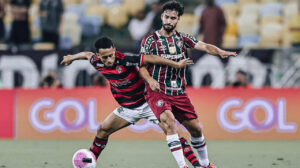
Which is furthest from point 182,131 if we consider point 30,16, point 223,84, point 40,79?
point 30,16

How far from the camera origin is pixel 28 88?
13219 millimetres

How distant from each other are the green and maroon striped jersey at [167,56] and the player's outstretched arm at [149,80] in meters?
0.25

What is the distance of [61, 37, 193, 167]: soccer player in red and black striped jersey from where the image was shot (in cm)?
747

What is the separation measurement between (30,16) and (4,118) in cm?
406

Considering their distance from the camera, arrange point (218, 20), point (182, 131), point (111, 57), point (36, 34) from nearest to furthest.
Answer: point (111, 57), point (182, 131), point (218, 20), point (36, 34)

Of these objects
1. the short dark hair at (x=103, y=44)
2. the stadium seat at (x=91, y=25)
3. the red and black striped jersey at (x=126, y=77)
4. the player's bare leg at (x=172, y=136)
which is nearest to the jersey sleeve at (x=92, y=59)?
the red and black striped jersey at (x=126, y=77)

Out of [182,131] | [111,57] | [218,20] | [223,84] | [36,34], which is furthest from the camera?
[36,34]

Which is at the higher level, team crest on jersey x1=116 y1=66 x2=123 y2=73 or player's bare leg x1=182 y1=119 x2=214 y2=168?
team crest on jersey x1=116 y1=66 x2=123 y2=73

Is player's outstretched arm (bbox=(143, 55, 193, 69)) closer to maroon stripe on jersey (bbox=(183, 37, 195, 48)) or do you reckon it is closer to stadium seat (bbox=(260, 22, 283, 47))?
maroon stripe on jersey (bbox=(183, 37, 195, 48))

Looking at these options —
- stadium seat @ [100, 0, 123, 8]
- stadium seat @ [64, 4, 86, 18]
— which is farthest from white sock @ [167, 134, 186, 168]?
stadium seat @ [64, 4, 86, 18]

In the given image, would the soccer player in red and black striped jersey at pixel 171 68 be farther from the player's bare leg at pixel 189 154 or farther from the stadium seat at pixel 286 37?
the stadium seat at pixel 286 37

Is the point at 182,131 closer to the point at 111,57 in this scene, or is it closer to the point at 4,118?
the point at 4,118

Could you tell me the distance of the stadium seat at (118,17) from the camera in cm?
1612

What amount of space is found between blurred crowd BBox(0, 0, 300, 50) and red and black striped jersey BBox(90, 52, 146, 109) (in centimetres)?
698
